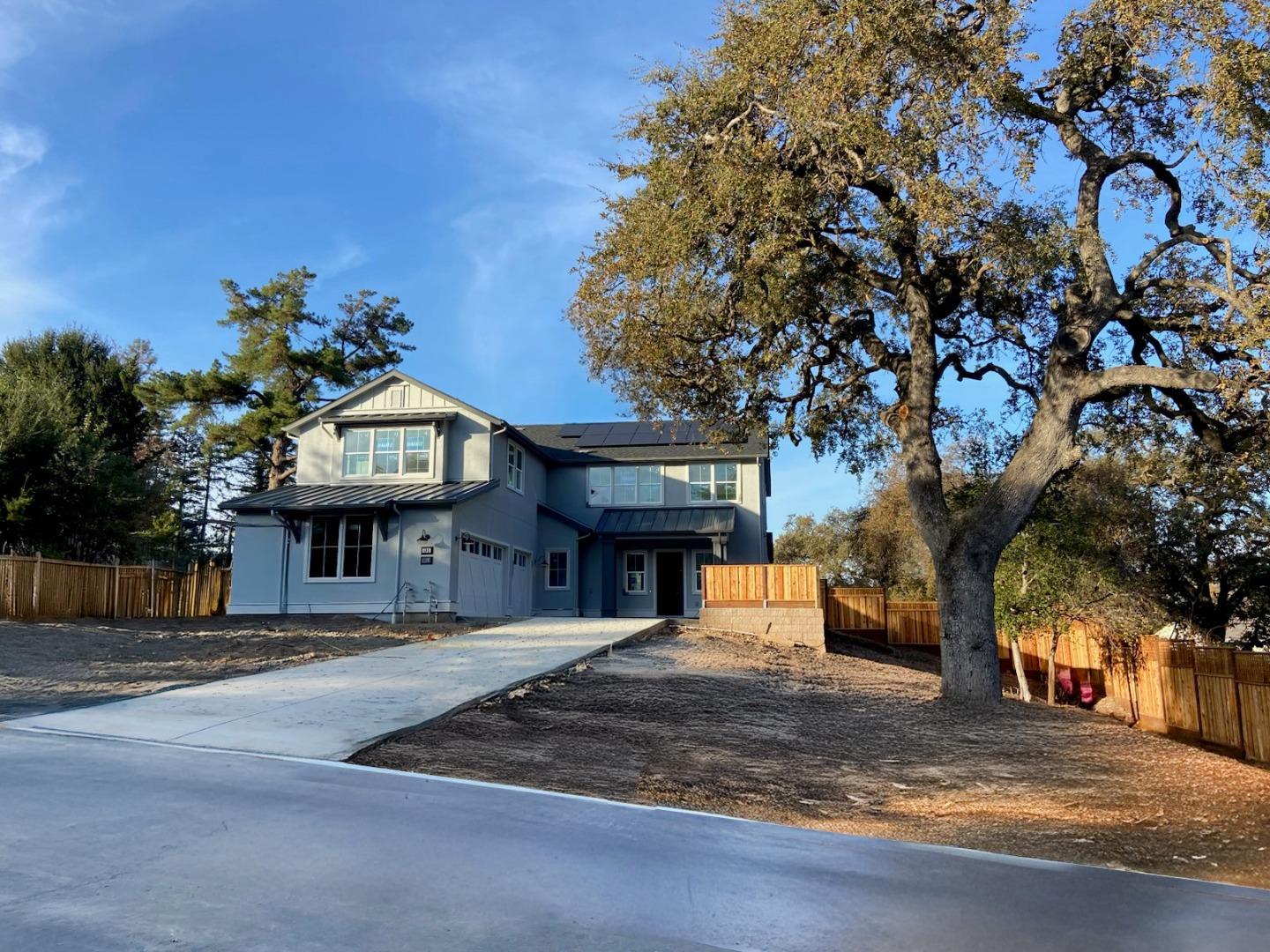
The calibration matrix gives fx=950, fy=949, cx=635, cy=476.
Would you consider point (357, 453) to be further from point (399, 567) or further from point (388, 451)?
point (399, 567)

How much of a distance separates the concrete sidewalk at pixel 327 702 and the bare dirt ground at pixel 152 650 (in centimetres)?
86

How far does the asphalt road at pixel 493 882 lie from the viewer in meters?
3.78

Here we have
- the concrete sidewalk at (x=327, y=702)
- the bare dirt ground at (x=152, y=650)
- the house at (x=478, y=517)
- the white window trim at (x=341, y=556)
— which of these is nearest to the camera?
the concrete sidewalk at (x=327, y=702)

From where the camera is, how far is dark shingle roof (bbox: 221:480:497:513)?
905 inches

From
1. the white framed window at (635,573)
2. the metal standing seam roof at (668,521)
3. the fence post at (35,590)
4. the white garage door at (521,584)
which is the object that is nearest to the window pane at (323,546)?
the white garage door at (521,584)

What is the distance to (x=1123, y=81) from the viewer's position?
13250mm

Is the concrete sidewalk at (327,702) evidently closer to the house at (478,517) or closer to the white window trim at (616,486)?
the house at (478,517)

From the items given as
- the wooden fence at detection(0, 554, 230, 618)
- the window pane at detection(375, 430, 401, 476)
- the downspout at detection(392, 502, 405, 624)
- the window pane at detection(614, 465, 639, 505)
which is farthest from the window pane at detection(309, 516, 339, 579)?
the window pane at detection(614, 465, 639, 505)

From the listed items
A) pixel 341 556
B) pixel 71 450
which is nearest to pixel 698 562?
pixel 341 556

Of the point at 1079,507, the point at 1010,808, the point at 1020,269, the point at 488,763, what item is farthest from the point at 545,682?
the point at 1079,507

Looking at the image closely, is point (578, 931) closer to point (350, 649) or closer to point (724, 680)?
point (724, 680)

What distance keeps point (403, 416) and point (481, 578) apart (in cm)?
477

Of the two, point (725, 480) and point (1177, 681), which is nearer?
point (1177, 681)

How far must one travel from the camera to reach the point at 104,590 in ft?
74.2
